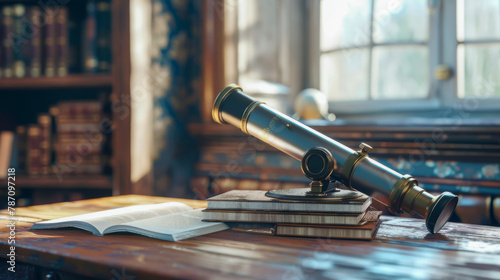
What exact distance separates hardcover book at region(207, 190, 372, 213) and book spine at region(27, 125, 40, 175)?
150cm

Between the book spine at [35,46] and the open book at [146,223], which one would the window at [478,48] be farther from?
the book spine at [35,46]

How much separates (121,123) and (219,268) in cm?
140

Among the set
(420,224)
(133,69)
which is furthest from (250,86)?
(420,224)

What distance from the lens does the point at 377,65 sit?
2.11 meters

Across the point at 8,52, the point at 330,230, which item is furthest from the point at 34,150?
the point at 330,230

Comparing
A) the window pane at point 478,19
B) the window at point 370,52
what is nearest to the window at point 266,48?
the window at point 370,52

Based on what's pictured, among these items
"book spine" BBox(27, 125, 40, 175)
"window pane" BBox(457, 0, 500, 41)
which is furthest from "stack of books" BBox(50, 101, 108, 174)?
"window pane" BBox(457, 0, 500, 41)

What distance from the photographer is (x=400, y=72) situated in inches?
81.5

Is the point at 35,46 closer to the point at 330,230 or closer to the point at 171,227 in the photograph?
the point at 171,227

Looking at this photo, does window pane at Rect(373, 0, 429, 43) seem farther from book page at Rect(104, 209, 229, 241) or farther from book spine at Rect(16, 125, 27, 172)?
book spine at Rect(16, 125, 27, 172)

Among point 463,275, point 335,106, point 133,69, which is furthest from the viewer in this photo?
point 335,106

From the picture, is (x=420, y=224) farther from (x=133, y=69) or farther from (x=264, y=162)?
(x=133, y=69)

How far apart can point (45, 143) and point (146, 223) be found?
1.46 metres

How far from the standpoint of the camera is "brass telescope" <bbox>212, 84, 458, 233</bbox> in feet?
3.05
